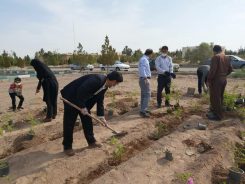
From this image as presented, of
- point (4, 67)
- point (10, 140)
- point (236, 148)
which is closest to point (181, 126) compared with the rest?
point (236, 148)

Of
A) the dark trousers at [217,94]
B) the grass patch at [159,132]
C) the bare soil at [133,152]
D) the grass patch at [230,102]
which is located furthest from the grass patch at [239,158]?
the grass patch at [230,102]

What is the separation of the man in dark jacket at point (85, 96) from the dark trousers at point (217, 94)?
9.42 feet

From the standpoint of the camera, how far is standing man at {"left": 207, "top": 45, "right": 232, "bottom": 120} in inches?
248

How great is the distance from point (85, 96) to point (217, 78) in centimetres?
334

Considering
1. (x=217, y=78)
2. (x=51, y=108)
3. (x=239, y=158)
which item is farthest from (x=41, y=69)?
(x=239, y=158)

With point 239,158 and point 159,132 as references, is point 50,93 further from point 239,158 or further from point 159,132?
point 239,158

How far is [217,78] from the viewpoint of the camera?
6.38 metres

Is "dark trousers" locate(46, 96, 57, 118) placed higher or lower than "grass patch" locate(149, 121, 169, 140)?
higher

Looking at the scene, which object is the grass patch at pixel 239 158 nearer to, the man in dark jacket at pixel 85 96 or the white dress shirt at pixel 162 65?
the man in dark jacket at pixel 85 96

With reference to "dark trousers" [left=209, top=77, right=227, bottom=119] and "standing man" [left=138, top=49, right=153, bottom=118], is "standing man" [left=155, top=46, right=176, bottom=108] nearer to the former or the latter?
"standing man" [left=138, top=49, right=153, bottom=118]

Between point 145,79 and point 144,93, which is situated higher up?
point 145,79

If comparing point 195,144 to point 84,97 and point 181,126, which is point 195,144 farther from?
point 84,97

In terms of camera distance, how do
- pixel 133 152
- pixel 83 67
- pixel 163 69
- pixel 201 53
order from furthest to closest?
pixel 201 53, pixel 83 67, pixel 163 69, pixel 133 152

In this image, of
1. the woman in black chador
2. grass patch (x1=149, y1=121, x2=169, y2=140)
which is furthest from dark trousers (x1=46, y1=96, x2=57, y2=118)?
grass patch (x1=149, y1=121, x2=169, y2=140)
